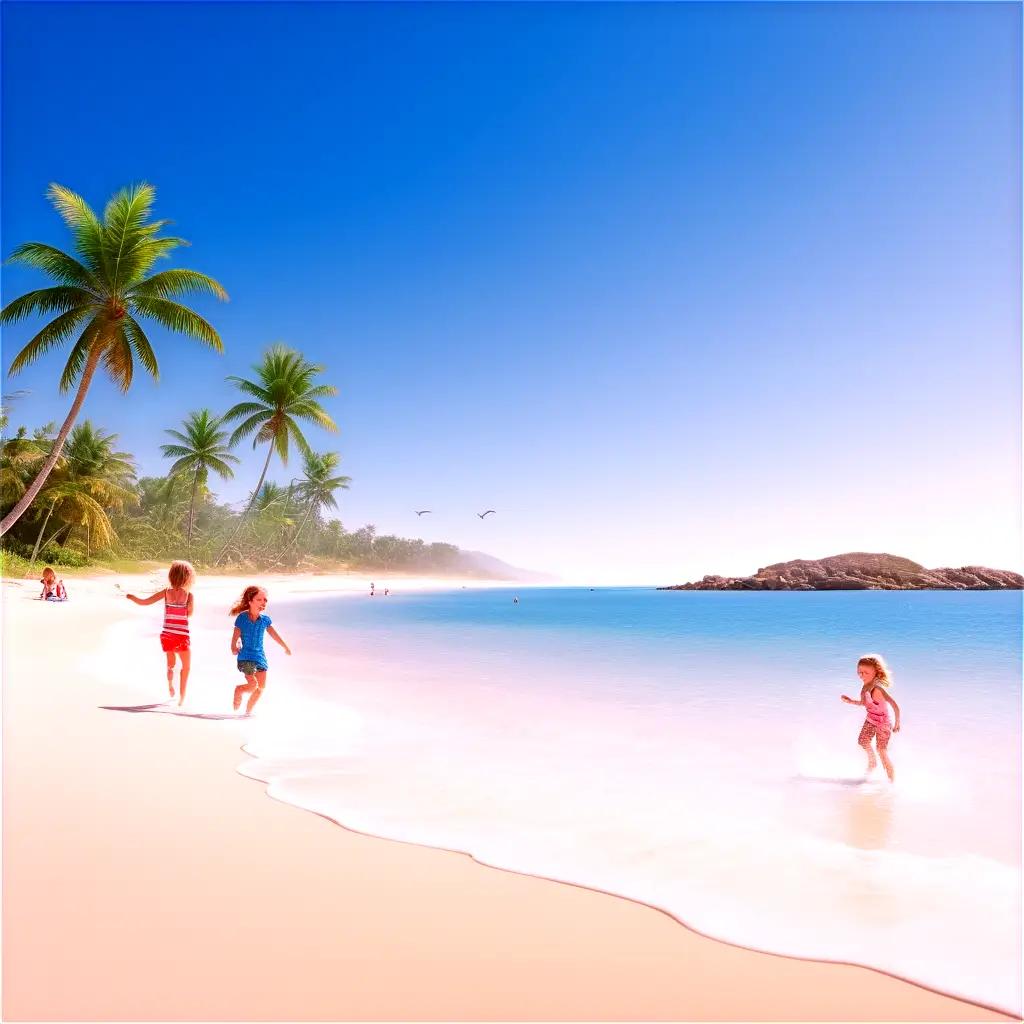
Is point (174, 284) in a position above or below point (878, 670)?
above

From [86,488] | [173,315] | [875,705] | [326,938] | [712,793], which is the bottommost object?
[712,793]

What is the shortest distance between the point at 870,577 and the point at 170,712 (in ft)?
351

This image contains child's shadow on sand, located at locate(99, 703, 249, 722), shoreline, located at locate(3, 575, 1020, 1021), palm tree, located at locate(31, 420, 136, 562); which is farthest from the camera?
palm tree, located at locate(31, 420, 136, 562)

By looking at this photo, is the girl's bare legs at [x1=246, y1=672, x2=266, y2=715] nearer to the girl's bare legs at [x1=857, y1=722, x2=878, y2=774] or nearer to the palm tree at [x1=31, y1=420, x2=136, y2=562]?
the girl's bare legs at [x1=857, y1=722, x2=878, y2=774]

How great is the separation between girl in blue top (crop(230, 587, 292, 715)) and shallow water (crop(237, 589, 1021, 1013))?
0.50 meters

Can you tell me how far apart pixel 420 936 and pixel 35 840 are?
2.23 meters

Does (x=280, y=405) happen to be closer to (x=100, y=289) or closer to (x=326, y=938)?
(x=100, y=289)

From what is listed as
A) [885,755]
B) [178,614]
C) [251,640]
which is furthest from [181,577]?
[885,755]

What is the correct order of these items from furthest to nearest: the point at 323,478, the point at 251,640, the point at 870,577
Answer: the point at 870,577 < the point at 323,478 < the point at 251,640

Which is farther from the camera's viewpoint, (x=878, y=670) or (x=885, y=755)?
(x=878, y=670)

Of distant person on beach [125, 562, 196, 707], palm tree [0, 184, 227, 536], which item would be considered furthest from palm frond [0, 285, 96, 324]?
distant person on beach [125, 562, 196, 707]

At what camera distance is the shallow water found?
9.05 feet

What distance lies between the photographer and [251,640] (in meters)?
6.59

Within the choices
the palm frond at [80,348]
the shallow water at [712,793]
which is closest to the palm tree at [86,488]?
the palm frond at [80,348]
